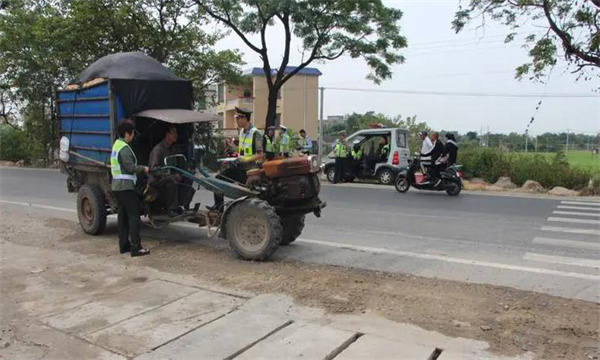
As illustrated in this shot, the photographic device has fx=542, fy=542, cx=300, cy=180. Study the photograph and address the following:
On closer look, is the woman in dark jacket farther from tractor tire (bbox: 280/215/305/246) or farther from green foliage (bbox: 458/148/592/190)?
tractor tire (bbox: 280/215/305/246)

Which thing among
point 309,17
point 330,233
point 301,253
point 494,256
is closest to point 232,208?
point 301,253

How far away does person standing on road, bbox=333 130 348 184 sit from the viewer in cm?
1900

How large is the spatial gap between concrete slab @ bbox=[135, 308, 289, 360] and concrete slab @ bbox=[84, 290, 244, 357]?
114 mm

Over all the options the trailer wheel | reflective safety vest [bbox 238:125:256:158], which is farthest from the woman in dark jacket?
the trailer wheel

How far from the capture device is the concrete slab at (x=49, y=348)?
4082mm

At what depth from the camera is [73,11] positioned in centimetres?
2386

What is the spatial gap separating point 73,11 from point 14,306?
71.5 feet

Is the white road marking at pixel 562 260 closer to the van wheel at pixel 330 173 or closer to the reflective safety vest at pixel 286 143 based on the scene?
the reflective safety vest at pixel 286 143

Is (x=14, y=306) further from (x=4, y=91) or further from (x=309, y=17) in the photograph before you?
(x=4, y=91)

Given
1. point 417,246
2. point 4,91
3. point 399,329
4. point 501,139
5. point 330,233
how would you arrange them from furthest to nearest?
point 4,91 < point 501,139 < point 330,233 < point 417,246 < point 399,329

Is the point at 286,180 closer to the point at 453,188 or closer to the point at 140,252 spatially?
the point at 140,252

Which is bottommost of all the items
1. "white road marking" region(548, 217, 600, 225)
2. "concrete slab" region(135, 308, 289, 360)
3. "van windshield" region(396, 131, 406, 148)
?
"concrete slab" region(135, 308, 289, 360)

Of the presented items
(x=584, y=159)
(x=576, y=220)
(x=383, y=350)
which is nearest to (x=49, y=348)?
(x=383, y=350)

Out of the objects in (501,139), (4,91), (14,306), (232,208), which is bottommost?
(14,306)
